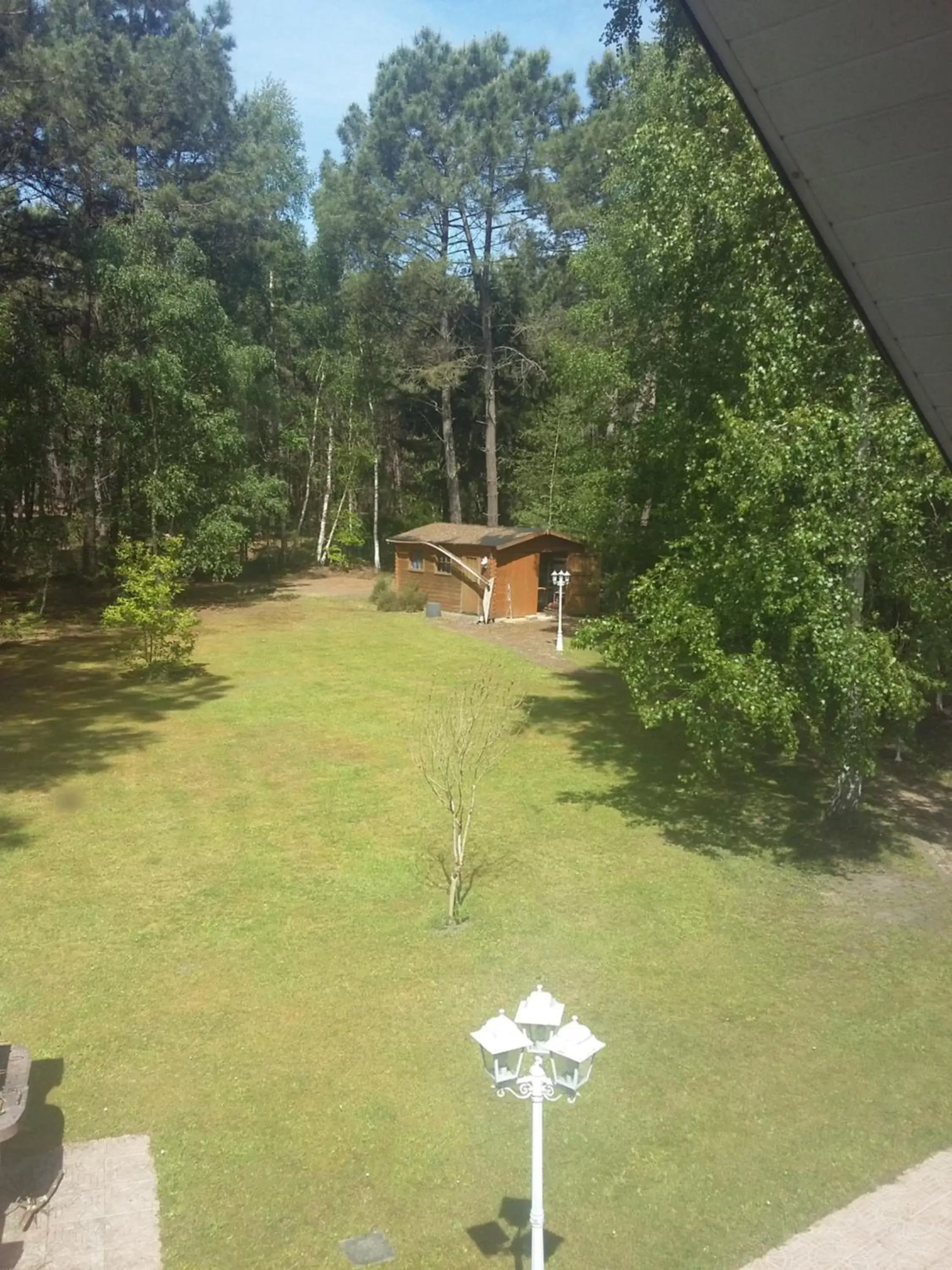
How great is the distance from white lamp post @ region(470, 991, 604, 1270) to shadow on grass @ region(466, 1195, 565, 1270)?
0.81m

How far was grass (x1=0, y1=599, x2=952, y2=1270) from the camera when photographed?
209 inches

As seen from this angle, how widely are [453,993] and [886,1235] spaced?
136 inches

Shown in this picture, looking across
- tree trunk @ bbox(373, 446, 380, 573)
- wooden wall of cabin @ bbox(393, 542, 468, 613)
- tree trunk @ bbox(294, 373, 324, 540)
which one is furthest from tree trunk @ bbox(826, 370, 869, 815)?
tree trunk @ bbox(373, 446, 380, 573)

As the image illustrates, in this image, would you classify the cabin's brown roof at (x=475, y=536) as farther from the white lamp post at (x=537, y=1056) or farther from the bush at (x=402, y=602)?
the white lamp post at (x=537, y=1056)

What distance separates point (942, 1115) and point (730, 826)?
18.1ft

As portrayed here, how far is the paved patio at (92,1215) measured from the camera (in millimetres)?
4762

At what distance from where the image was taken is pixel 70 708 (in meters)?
17.2

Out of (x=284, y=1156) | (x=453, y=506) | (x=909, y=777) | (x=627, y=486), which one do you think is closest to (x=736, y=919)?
(x=284, y=1156)

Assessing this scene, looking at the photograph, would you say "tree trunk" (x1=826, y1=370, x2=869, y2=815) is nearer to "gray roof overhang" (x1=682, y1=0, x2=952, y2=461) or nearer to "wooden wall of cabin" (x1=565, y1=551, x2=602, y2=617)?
"gray roof overhang" (x1=682, y1=0, x2=952, y2=461)

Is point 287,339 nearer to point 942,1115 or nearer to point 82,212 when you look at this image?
point 82,212

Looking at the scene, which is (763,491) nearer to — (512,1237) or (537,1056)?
(537,1056)

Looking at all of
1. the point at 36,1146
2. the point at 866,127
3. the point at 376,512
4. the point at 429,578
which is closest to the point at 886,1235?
the point at 36,1146

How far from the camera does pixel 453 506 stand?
39438 millimetres

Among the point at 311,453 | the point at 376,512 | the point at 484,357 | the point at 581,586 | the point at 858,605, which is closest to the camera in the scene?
the point at 858,605
